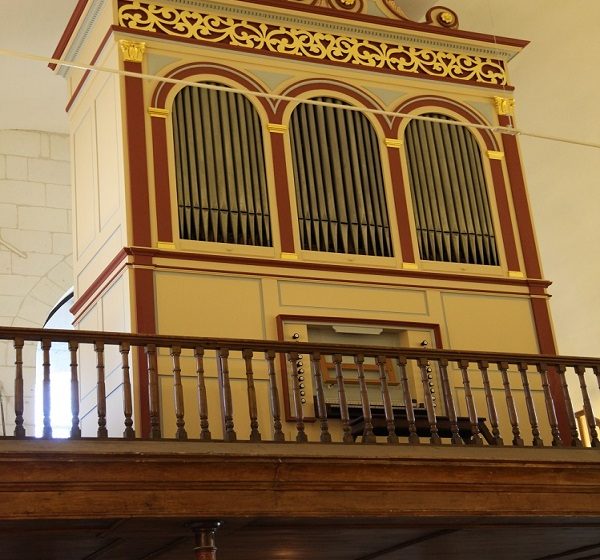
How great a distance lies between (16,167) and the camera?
1509cm

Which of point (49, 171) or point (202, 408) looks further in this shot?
point (49, 171)

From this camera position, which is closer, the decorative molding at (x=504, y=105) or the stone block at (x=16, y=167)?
the decorative molding at (x=504, y=105)

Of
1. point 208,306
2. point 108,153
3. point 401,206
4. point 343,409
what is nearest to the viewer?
point 343,409

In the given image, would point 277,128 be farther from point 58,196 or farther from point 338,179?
point 58,196

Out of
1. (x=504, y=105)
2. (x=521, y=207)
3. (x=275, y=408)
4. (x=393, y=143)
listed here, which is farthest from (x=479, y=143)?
(x=275, y=408)

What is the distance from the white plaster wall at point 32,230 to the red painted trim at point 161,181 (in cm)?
428

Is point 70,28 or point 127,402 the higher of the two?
point 70,28

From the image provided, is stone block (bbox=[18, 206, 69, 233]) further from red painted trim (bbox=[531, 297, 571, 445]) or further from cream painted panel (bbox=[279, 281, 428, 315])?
red painted trim (bbox=[531, 297, 571, 445])

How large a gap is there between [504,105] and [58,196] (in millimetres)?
5845

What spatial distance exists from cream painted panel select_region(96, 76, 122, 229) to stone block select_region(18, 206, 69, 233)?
3.62 meters

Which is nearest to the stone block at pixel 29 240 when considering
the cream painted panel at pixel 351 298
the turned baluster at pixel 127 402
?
the cream painted panel at pixel 351 298

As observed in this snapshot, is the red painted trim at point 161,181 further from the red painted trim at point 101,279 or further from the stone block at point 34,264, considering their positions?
the stone block at point 34,264

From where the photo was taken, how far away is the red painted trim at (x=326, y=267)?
10.7 metres

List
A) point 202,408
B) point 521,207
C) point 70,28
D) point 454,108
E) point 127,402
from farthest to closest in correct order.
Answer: point 454,108, point 521,207, point 70,28, point 202,408, point 127,402
